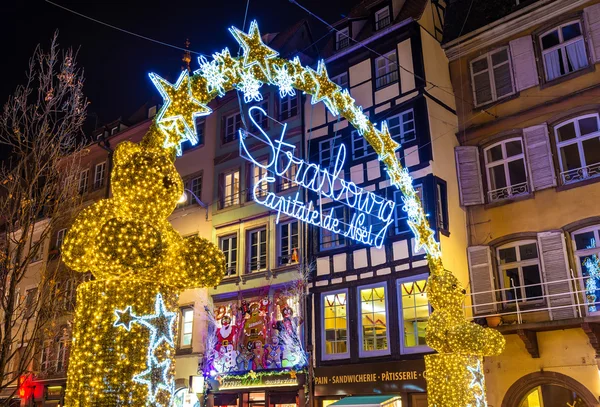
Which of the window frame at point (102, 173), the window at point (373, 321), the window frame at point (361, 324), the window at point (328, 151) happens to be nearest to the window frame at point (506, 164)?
the window frame at point (361, 324)

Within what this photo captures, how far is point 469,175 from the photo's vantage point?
15820 millimetres

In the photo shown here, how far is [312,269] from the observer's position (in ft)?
57.9

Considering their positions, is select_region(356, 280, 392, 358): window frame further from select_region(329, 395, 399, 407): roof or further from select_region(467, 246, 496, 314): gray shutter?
select_region(467, 246, 496, 314): gray shutter

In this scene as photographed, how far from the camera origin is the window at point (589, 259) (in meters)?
12.9

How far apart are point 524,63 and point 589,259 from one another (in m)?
5.72

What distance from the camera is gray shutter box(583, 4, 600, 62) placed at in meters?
14.1

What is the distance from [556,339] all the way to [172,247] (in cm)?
1158

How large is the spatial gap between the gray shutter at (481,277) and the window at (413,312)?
1271mm

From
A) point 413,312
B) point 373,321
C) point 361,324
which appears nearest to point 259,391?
point 361,324

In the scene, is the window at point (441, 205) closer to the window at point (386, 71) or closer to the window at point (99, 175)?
the window at point (386, 71)

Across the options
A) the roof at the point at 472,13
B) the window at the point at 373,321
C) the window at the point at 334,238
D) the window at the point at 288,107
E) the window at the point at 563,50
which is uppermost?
the roof at the point at 472,13

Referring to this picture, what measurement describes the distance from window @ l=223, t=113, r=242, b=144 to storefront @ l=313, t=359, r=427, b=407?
9.68m

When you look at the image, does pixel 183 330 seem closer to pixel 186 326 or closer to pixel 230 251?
pixel 186 326

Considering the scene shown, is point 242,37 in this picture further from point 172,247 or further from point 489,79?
point 489,79
